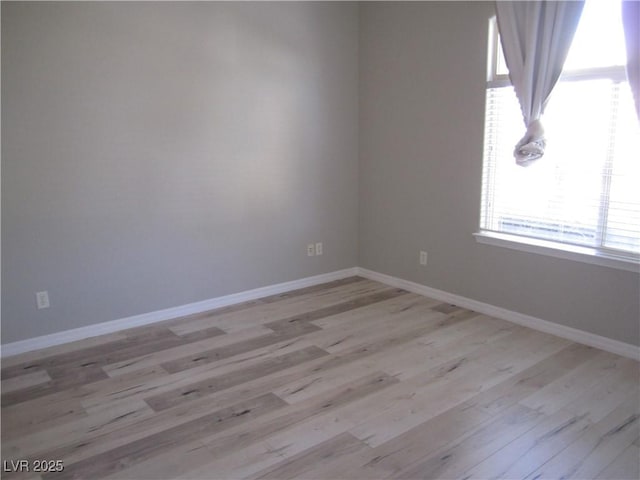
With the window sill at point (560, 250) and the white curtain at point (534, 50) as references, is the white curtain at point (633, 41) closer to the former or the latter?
the white curtain at point (534, 50)

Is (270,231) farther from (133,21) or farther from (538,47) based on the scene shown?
(538,47)

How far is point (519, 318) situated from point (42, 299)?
3.41 meters

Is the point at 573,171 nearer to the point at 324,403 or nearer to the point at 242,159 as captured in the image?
the point at 324,403

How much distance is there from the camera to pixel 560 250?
344cm

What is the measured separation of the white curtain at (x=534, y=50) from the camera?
3.15 metres

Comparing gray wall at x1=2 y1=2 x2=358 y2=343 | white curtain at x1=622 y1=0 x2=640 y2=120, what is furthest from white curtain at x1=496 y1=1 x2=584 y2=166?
gray wall at x1=2 y1=2 x2=358 y2=343

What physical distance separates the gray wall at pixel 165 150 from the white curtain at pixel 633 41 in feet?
7.86

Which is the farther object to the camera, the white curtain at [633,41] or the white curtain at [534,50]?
the white curtain at [534,50]

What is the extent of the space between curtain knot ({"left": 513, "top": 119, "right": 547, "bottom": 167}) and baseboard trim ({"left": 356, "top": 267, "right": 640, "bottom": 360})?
1.16 metres

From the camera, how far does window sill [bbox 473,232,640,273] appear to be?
3.14 meters

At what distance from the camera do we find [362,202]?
16.3ft

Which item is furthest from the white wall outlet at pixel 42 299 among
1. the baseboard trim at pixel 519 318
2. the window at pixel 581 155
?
the window at pixel 581 155

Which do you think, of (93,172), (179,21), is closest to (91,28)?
(179,21)

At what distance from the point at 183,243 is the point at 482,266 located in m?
2.37
